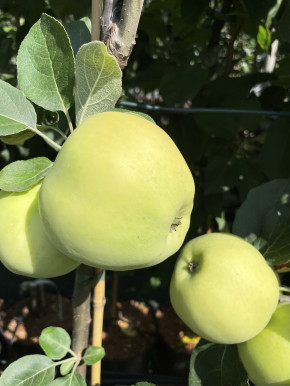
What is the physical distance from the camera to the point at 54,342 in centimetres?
61

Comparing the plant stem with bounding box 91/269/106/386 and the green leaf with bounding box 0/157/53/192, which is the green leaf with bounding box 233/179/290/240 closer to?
the plant stem with bounding box 91/269/106/386

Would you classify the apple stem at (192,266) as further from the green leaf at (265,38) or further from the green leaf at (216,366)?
the green leaf at (265,38)

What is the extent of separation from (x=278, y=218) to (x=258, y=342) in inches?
7.4

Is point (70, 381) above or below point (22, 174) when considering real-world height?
below

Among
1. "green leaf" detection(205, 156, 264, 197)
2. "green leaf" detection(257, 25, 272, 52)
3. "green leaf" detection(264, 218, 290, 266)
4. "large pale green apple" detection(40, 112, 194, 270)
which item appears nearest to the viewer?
"large pale green apple" detection(40, 112, 194, 270)

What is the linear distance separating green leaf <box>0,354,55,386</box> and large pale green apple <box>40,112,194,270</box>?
27cm

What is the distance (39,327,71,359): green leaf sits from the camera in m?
0.60

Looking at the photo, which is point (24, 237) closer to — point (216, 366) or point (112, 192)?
point (112, 192)

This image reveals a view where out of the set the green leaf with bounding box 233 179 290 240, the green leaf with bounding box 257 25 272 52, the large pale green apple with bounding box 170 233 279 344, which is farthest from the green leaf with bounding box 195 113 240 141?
the large pale green apple with bounding box 170 233 279 344

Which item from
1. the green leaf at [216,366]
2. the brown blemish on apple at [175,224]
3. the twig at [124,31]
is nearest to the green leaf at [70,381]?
the green leaf at [216,366]

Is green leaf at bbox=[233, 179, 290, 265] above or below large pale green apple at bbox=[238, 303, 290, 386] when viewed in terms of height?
above

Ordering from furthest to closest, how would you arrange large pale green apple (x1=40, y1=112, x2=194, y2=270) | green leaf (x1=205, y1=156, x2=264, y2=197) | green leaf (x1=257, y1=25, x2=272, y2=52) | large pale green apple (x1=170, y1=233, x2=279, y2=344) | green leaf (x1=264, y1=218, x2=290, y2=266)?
green leaf (x1=205, y1=156, x2=264, y2=197) → green leaf (x1=257, y1=25, x2=272, y2=52) → green leaf (x1=264, y1=218, x2=290, y2=266) → large pale green apple (x1=170, y1=233, x2=279, y2=344) → large pale green apple (x1=40, y1=112, x2=194, y2=270)

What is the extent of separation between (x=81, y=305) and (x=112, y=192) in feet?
0.93

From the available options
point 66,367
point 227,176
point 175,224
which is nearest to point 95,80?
point 175,224
